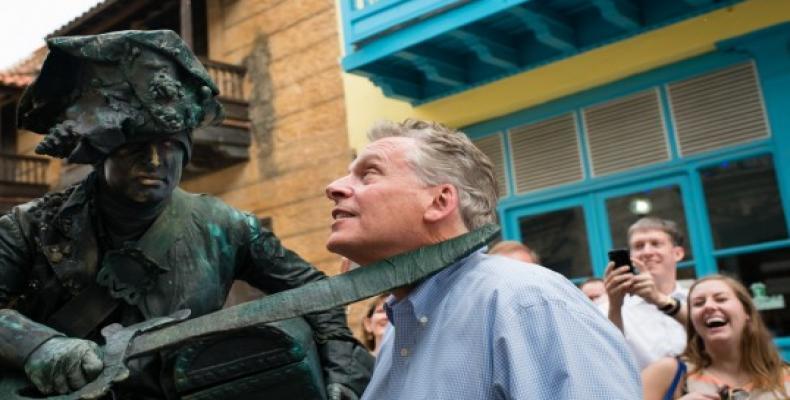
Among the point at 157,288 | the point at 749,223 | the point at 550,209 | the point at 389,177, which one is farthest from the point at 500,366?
the point at 550,209

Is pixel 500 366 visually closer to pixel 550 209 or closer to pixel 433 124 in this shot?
pixel 433 124

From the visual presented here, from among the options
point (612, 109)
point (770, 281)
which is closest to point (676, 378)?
point (770, 281)

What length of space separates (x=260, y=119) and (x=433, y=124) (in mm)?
6775

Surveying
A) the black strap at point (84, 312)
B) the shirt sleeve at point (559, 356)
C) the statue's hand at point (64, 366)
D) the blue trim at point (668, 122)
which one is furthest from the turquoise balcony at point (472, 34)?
the statue's hand at point (64, 366)

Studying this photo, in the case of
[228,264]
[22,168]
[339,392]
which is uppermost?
[22,168]

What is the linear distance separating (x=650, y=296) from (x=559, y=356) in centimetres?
209

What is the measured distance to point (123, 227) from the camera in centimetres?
169

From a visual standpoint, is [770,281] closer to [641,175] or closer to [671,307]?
[641,175]

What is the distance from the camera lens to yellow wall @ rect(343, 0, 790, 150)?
5.13m

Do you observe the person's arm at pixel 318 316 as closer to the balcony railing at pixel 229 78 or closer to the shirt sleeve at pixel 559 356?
the shirt sleeve at pixel 559 356

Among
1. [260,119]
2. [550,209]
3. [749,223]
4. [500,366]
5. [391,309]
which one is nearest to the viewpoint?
[500,366]

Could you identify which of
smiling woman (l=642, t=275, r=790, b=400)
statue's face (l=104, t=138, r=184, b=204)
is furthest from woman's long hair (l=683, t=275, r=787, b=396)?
statue's face (l=104, t=138, r=184, b=204)

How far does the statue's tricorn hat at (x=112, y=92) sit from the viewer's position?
5.01ft

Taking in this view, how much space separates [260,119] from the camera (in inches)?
318
